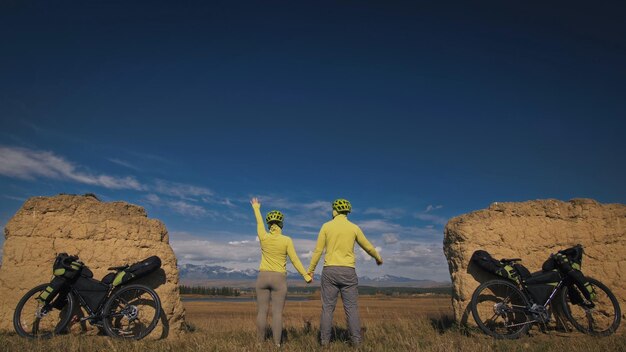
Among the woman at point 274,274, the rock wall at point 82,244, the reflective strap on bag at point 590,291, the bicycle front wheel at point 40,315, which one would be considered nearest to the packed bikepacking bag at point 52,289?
the bicycle front wheel at point 40,315

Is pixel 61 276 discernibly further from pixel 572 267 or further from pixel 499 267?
pixel 572 267

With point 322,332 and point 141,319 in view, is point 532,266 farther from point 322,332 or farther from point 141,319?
point 141,319

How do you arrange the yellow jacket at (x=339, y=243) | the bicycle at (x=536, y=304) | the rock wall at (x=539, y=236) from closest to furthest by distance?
1. the yellow jacket at (x=339, y=243)
2. the bicycle at (x=536, y=304)
3. the rock wall at (x=539, y=236)

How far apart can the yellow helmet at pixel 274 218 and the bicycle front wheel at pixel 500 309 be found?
3.78m

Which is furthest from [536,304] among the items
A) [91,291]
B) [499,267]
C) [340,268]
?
[91,291]

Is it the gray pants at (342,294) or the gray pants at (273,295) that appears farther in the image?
the gray pants at (273,295)

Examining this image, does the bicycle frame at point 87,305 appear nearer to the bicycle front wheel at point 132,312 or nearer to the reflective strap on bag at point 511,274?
the bicycle front wheel at point 132,312

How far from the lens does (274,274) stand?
664 cm

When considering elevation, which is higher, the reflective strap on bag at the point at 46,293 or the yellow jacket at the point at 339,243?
the yellow jacket at the point at 339,243

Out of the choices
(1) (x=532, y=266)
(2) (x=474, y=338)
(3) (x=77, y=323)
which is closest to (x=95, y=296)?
(3) (x=77, y=323)

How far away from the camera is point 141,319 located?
309 inches

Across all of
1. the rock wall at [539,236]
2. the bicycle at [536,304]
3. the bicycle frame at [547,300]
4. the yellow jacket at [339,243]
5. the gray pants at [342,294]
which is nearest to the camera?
the gray pants at [342,294]

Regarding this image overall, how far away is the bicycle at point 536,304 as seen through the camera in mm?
7141

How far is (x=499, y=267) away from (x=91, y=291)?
7.61 metres
